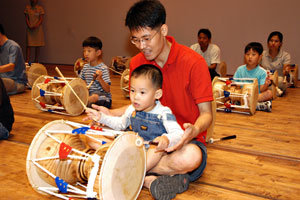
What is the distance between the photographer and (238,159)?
2.33 metres

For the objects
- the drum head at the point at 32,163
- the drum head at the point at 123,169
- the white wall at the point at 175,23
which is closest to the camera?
the drum head at the point at 123,169

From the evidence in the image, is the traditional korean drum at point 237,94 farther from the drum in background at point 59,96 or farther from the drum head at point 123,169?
the drum head at point 123,169

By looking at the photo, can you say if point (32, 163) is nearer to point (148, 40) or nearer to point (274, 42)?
point (148, 40)

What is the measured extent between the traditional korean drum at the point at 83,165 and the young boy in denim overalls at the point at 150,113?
17 centimetres

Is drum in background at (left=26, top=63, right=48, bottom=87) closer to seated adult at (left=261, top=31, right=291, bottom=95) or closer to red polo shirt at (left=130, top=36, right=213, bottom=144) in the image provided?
red polo shirt at (left=130, top=36, right=213, bottom=144)

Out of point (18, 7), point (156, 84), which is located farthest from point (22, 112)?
point (18, 7)

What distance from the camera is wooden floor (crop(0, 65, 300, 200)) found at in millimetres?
1823

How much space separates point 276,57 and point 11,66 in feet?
13.3

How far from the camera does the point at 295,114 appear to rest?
3.74 metres

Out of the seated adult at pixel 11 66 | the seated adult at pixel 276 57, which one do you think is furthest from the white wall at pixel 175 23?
the seated adult at pixel 11 66

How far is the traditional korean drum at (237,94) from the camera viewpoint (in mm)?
3664

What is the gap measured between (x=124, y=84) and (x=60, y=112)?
1.16m

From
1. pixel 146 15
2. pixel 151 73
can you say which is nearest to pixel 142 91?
pixel 151 73

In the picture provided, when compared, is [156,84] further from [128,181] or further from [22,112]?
[22,112]
